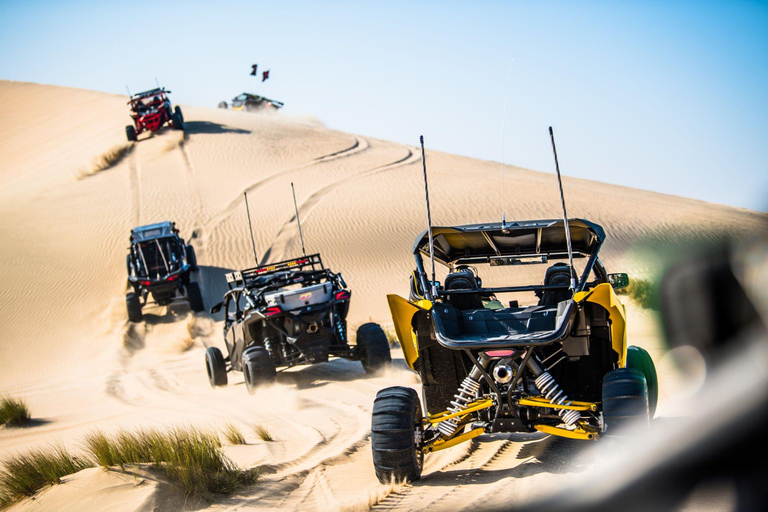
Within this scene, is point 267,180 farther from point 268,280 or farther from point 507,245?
point 507,245

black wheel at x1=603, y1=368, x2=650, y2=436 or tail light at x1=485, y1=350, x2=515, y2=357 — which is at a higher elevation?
tail light at x1=485, y1=350, x2=515, y2=357

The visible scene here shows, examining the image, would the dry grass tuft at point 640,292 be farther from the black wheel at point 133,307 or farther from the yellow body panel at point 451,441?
the black wheel at point 133,307

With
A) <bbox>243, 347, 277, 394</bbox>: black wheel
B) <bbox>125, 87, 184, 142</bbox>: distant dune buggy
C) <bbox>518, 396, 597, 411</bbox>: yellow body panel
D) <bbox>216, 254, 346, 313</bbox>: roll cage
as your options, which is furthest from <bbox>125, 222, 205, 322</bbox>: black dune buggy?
<bbox>125, 87, 184, 142</bbox>: distant dune buggy

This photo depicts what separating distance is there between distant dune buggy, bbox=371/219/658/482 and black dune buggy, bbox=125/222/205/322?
1493cm

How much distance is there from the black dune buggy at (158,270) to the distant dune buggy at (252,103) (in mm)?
38027

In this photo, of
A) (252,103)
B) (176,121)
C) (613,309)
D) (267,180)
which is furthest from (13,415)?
(252,103)

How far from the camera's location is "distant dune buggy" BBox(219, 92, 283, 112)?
186 feet

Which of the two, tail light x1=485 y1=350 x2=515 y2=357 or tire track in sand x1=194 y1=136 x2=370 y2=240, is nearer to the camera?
tail light x1=485 y1=350 x2=515 y2=357

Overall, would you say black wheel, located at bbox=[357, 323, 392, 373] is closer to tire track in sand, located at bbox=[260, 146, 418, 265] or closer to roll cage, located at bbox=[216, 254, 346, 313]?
roll cage, located at bbox=[216, 254, 346, 313]

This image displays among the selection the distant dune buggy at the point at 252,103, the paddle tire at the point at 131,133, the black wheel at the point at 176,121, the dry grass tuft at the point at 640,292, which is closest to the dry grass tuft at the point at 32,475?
the dry grass tuft at the point at 640,292

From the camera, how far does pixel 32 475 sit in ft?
16.2

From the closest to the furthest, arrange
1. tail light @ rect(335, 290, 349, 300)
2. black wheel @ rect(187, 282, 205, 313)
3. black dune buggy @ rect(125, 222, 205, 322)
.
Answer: tail light @ rect(335, 290, 349, 300)
black dune buggy @ rect(125, 222, 205, 322)
black wheel @ rect(187, 282, 205, 313)

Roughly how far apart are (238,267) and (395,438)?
20133 millimetres

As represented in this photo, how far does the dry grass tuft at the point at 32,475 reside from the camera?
187 inches
